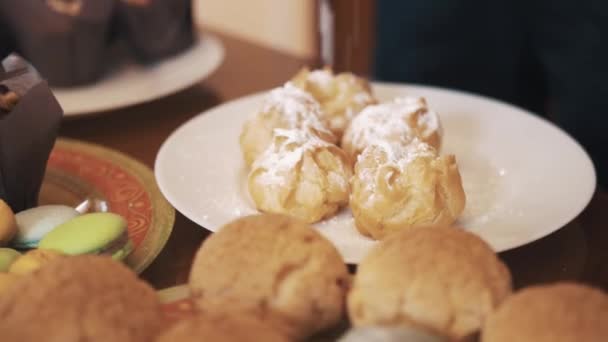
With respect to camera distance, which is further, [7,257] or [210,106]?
[210,106]

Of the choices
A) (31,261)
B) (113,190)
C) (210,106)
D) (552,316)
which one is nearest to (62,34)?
(210,106)

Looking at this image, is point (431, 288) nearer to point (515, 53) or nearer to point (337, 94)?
point (337, 94)

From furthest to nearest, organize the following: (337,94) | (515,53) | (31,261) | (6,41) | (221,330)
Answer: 1. (515,53)
2. (6,41)
3. (337,94)
4. (31,261)
5. (221,330)

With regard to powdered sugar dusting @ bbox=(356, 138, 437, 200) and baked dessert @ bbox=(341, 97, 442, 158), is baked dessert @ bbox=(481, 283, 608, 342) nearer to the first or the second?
powdered sugar dusting @ bbox=(356, 138, 437, 200)

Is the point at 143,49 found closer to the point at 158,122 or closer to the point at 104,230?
the point at 158,122

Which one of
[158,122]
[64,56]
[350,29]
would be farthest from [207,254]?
[350,29]

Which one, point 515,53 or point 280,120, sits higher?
point 280,120

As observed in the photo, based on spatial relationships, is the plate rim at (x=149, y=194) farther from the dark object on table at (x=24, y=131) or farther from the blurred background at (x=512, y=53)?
the blurred background at (x=512, y=53)
